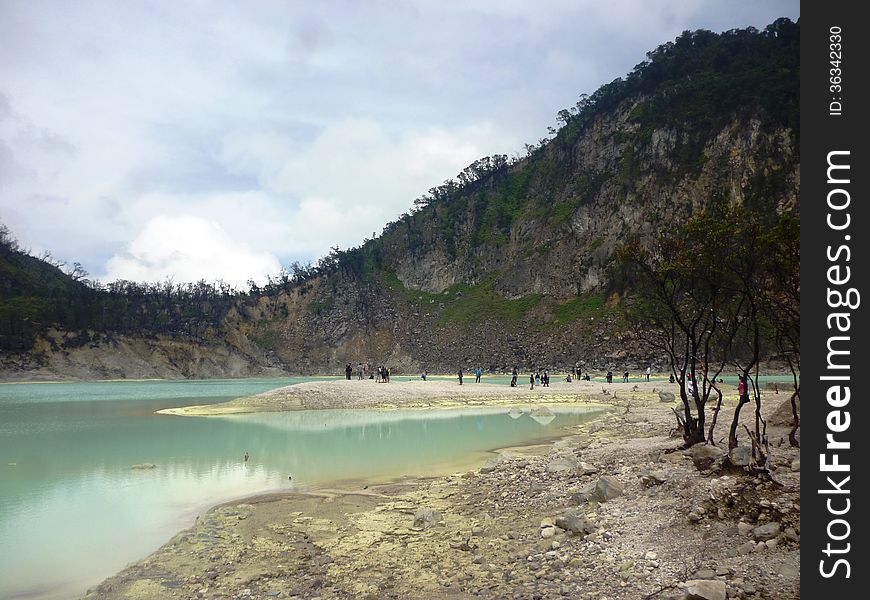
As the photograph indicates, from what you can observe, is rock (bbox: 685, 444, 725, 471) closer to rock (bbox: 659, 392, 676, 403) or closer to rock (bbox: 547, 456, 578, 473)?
rock (bbox: 547, 456, 578, 473)

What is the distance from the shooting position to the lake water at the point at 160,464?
35.6 ft

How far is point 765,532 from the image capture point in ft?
22.6

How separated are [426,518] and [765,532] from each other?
19.5 feet

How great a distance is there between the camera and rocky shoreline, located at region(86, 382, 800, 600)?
22.5 feet

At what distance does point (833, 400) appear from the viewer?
16.6 ft

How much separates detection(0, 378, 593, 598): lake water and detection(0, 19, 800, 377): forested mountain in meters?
64.2

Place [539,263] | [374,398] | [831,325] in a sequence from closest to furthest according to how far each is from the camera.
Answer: [831,325]
[374,398]
[539,263]

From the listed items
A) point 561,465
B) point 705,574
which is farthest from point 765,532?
point 561,465

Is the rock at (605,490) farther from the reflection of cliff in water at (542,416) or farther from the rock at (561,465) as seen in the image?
the reflection of cliff in water at (542,416)

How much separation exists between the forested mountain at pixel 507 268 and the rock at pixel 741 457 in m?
78.0

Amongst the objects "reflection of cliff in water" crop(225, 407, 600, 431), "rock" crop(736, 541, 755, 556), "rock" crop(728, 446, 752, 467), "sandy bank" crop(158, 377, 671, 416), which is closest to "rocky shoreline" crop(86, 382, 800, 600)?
"rock" crop(736, 541, 755, 556)

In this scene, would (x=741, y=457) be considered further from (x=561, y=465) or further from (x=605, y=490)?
(x=561, y=465)

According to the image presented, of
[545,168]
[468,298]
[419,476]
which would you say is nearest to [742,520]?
[419,476]

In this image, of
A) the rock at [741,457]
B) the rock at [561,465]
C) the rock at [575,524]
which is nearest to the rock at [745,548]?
the rock at [575,524]
